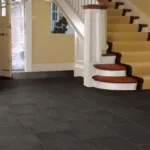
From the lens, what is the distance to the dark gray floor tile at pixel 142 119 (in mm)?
3543

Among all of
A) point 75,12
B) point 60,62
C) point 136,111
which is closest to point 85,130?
point 136,111

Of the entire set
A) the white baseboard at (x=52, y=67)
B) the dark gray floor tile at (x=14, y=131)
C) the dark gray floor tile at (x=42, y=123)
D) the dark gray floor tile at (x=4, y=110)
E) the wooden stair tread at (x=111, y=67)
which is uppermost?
the wooden stair tread at (x=111, y=67)

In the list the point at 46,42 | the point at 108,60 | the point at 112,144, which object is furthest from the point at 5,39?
the point at 112,144

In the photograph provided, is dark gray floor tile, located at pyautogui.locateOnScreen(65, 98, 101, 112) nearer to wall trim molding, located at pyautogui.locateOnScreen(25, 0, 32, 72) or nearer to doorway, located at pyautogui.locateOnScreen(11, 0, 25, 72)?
wall trim molding, located at pyautogui.locateOnScreen(25, 0, 32, 72)

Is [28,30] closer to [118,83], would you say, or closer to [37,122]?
[118,83]

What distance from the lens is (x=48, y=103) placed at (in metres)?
4.49

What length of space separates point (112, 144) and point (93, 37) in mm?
3067

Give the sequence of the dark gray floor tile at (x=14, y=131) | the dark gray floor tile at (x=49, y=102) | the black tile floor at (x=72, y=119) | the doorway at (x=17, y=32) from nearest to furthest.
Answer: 1. the black tile floor at (x=72, y=119)
2. the dark gray floor tile at (x=14, y=131)
3. the dark gray floor tile at (x=49, y=102)
4. the doorway at (x=17, y=32)

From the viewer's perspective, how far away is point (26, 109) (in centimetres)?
413

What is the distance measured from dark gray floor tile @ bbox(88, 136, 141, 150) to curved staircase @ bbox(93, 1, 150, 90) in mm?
2470

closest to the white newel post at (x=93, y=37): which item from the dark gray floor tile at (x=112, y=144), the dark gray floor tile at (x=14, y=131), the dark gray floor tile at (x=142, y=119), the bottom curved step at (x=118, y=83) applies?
the bottom curved step at (x=118, y=83)

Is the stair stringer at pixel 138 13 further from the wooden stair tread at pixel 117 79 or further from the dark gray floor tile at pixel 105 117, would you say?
the dark gray floor tile at pixel 105 117

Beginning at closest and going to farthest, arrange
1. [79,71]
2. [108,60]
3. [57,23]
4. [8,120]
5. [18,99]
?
[8,120], [18,99], [108,60], [79,71], [57,23]

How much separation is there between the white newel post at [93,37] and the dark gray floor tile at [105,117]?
A: 1789mm
